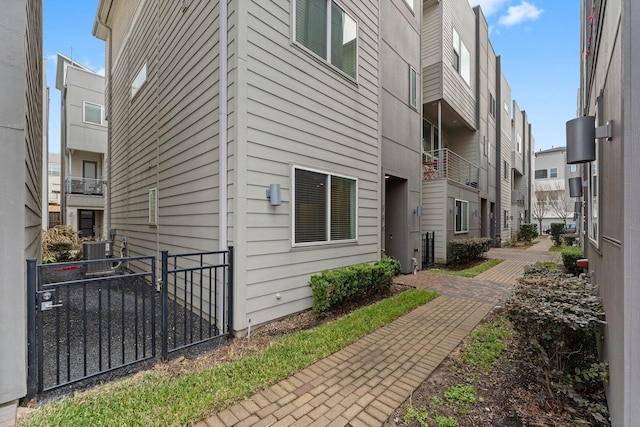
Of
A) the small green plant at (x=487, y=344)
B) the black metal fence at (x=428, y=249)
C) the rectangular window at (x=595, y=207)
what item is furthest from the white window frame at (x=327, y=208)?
the black metal fence at (x=428, y=249)

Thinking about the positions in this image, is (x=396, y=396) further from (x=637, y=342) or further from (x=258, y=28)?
(x=258, y=28)

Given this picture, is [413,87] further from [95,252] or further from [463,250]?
[95,252]

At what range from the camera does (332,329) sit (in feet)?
14.2

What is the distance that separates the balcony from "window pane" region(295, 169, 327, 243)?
24.0 ft

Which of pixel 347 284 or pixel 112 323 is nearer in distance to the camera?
pixel 112 323

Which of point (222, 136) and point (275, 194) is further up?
point (222, 136)

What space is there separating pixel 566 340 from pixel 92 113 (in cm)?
2034

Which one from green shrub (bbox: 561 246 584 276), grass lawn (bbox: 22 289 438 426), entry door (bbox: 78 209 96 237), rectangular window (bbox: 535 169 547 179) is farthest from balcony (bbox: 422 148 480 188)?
rectangular window (bbox: 535 169 547 179)

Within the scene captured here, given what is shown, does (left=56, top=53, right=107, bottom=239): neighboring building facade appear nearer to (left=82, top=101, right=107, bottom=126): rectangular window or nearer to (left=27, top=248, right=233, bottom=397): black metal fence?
(left=82, top=101, right=107, bottom=126): rectangular window

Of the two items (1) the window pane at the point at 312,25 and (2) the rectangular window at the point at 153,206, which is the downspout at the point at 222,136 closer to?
(1) the window pane at the point at 312,25

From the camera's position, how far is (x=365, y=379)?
10.1 feet

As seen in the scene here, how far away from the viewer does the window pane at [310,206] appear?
4945mm

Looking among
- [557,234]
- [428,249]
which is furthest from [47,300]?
[557,234]

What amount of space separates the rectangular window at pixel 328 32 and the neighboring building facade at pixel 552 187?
35.1 metres
